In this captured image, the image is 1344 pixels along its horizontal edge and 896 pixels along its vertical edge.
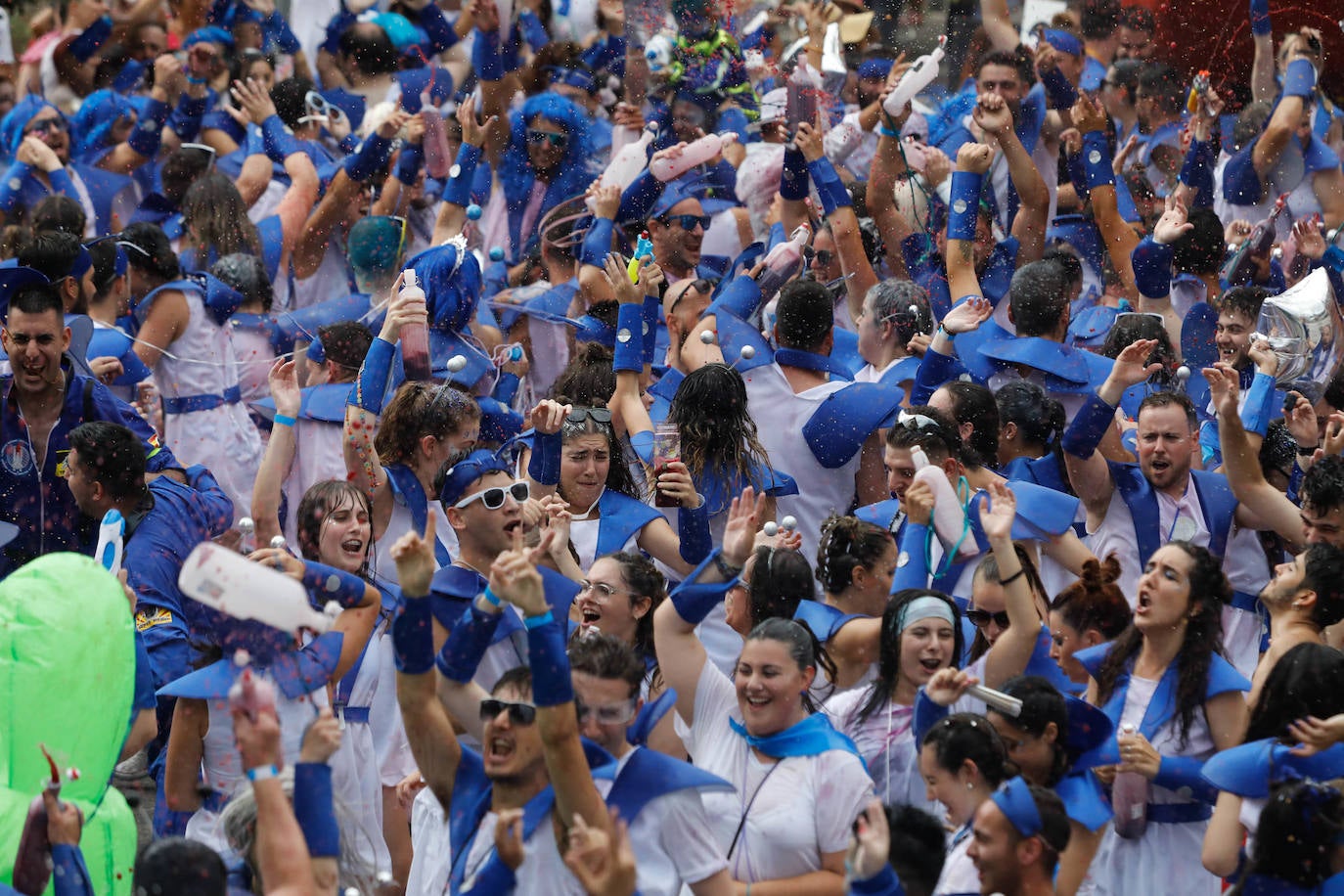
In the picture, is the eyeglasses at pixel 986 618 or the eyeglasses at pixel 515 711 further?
the eyeglasses at pixel 986 618

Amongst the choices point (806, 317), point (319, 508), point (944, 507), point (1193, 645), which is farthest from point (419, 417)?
point (1193, 645)

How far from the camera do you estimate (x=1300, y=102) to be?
803cm

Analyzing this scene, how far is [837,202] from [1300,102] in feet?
7.61

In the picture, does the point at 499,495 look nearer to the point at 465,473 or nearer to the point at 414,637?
the point at 465,473

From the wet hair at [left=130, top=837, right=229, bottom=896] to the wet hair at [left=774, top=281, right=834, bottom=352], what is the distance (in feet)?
10.7

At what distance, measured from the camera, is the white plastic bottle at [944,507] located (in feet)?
16.7

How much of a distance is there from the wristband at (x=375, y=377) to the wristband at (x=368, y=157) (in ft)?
8.07

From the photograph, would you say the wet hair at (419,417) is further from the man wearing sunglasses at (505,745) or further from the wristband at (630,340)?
the man wearing sunglasses at (505,745)

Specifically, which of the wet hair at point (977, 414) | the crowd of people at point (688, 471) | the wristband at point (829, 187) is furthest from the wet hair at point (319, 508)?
the wristband at point (829, 187)

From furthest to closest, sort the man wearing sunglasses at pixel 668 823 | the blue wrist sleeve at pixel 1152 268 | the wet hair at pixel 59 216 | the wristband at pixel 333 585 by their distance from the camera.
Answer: the wet hair at pixel 59 216 → the blue wrist sleeve at pixel 1152 268 → the wristband at pixel 333 585 → the man wearing sunglasses at pixel 668 823

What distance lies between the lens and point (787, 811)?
4230mm

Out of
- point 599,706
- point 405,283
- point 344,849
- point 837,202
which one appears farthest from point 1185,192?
point 344,849

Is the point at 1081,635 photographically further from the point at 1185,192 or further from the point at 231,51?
the point at 231,51

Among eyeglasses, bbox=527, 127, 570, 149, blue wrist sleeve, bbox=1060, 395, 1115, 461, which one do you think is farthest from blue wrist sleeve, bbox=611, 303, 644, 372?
eyeglasses, bbox=527, 127, 570, 149
